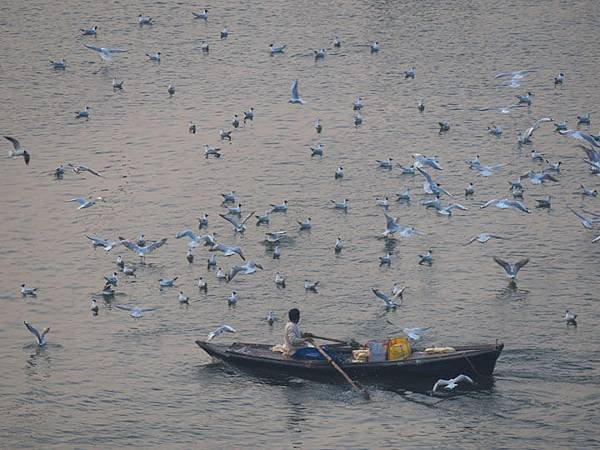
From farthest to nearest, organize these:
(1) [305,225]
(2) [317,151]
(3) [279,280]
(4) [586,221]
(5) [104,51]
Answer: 1. (5) [104,51]
2. (2) [317,151]
3. (1) [305,225]
4. (4) [586,221]
5. (3) [279,280]

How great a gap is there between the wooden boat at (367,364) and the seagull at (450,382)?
248 millimetres

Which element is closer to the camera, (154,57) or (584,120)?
(584,120)

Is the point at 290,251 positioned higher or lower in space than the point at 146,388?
higher

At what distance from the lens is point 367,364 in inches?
1877

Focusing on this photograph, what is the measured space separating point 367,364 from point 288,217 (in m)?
14.9

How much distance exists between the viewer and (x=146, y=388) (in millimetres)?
48875

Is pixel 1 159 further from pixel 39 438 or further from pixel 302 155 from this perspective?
pixel 39 438

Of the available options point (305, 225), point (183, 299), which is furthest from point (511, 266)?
point (183, 299)

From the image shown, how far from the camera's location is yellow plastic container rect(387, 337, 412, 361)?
47.7 m

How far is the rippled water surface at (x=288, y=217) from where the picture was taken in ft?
155

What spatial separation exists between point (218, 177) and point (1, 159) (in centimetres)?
954

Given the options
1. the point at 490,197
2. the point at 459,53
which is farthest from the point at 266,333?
the point at 459,53

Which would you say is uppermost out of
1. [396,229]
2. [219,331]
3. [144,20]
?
[144,20]

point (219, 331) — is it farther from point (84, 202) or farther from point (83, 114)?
point (83, 114)
